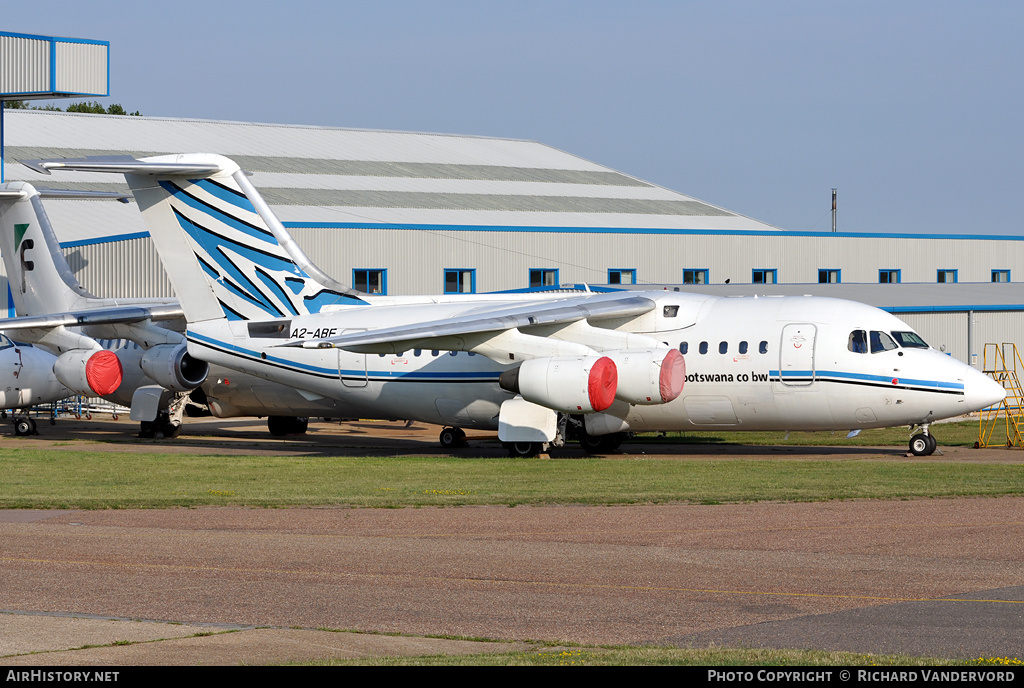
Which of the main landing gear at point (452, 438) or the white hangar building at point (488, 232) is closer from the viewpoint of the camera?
the main landing gear at point (452, 438)

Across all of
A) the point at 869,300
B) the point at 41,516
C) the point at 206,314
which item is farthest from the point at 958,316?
the point at 41,516

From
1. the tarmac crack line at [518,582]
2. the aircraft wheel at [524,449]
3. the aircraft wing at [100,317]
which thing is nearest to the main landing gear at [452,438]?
the aircraft wheel at [524,449]

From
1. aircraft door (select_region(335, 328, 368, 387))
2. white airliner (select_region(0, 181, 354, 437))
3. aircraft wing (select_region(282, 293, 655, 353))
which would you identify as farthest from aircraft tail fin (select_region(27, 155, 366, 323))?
white airliner (select_region(0, 181, 354, 437))

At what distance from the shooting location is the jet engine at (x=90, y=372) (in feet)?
117

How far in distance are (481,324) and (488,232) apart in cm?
2255

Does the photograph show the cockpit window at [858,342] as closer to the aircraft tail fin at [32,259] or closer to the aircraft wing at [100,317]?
the aircraft wing at [100,317]

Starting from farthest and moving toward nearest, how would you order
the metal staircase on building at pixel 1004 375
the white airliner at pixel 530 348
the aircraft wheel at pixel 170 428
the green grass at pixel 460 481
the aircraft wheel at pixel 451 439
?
1. the aircraft wheel at pixel 170 428
2. the metal staircase on building at pixel 1004 375
3. the aircraft wheel at pixel 451 439
4. the white airliner at pixel 530 348
5. the green grass at pixel 460 481

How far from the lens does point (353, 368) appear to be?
29.7 m

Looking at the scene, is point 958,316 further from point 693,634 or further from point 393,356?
point 693,634

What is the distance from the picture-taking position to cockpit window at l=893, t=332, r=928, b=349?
2630cm

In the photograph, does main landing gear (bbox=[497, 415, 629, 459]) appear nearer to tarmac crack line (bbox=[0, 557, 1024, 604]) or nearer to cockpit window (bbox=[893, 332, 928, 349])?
cockpit window (bbox=[893, 332, 928, 349])

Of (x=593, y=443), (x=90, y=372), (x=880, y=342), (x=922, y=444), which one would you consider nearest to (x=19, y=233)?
(x=90, y=372)

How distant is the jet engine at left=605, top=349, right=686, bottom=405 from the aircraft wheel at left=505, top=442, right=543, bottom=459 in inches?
107

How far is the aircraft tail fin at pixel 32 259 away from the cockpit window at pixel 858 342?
78.0ft
